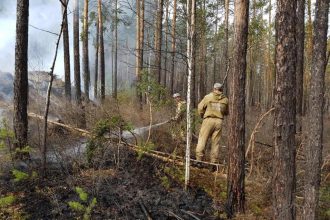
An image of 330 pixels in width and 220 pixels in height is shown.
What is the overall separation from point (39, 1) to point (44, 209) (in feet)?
101

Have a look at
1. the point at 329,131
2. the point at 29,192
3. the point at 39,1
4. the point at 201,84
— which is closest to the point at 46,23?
the point at 39,1

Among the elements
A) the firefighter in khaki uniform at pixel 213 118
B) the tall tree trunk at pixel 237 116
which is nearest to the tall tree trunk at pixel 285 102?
the tall tree trunk at pixel 237 116

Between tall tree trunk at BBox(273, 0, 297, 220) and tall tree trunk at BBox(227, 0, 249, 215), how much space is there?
58.6 inches

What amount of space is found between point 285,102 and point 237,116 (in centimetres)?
168

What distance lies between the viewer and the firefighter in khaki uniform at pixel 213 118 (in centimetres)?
865

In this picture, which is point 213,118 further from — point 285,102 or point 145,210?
point 285,102

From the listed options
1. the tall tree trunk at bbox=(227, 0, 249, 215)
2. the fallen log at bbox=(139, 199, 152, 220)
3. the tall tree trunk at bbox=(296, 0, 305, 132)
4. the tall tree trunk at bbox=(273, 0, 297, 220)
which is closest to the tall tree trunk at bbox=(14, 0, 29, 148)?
the fallen log at bbox=(139, 199, 152, 220)

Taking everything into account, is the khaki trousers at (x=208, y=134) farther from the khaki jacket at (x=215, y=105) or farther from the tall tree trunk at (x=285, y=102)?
the tall tree trunk at (x=285, y=102)

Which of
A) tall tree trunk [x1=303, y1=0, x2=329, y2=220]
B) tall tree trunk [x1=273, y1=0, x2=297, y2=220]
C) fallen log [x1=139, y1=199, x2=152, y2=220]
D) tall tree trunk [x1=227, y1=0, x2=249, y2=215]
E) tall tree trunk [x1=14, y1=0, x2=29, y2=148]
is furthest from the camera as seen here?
tall tree trunk [x1=14, y1=0, x2=29, y2=148]

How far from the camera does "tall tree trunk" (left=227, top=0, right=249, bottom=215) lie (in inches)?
255

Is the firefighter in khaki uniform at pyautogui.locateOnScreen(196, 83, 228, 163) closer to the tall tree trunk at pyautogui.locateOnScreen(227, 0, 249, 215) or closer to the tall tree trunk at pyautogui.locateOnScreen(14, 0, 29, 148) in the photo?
the tall tree trunk at pyautogui.locateOnScreen(227, 0, 249, 215)

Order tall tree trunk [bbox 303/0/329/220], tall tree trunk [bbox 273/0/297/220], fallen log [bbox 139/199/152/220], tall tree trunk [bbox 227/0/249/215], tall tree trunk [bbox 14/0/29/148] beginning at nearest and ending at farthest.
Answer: tall tree trunk [bbox 273/0/297/220], fallen log [bbox 139/199/152/220], tall tree trunk [bbox 227/0/249/215], tall tree trunk [bbox 303/0/329/220], tall tree trunk [bbox 14/0/29/148]

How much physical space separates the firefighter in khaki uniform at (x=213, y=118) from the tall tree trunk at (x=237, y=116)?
6.54 ft

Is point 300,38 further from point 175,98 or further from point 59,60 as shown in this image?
point 59,60
